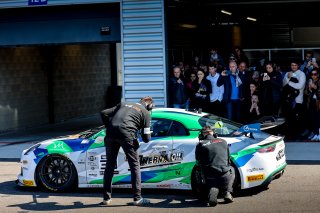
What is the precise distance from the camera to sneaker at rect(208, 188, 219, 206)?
9680mm

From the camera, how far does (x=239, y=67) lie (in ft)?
53.0

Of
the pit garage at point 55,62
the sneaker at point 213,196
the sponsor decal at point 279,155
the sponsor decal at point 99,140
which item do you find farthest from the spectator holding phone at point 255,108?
the sneaker at point 213,196

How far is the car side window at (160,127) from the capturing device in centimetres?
1077

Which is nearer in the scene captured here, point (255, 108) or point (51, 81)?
point (255, 108)

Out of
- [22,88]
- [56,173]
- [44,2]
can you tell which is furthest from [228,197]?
[22,88]

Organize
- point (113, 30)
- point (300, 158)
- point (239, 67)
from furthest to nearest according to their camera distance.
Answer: point (113, 30) → point (239, 67) → point (300, 158)

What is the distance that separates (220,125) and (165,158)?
1.08 metres

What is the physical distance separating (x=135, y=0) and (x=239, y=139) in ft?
24.5

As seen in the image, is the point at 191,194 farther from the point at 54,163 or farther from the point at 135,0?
the point at 135,0

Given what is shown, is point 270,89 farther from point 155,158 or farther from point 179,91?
point 155,158

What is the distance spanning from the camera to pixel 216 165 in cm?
982

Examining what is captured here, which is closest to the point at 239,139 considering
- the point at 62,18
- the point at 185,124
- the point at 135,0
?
the point at 185,124

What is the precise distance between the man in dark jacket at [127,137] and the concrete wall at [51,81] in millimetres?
11229

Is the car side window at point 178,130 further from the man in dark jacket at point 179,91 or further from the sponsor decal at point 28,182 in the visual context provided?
the man in dark jacket at point 179,91
